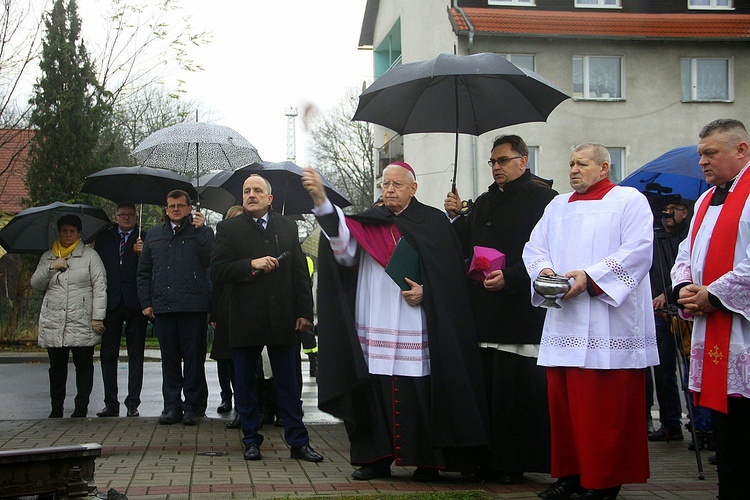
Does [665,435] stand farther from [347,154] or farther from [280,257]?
[347,154]

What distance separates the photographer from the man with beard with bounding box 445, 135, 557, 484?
697cm

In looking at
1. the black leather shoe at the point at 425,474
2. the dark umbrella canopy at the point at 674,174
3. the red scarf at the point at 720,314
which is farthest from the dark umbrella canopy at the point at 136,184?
the red scarf at the point at 720,314

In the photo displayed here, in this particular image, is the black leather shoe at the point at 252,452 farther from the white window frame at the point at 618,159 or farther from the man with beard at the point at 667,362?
the white window frame at the point at 618,159

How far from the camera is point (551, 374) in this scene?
6406 mm

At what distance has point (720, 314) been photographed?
17.8 ft

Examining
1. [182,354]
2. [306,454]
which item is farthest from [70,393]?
[306,454]

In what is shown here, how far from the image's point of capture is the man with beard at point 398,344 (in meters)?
6.98

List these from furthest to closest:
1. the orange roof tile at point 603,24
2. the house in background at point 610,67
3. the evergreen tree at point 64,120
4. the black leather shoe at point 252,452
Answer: the house in background at point 610,67 < the orange roof tile at point 603,24 < the evergreen tree at point 64,120 < the black leather shoe at point 252,452

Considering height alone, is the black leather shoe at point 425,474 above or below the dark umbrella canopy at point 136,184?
below

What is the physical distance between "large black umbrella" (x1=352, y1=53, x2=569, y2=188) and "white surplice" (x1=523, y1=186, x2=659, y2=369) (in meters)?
1.54

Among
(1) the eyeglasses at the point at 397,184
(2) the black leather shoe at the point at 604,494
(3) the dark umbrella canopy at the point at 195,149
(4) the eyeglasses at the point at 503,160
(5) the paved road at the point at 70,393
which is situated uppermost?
(3) the dark umbrella canopy at the point at 195,149

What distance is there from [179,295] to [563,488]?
4975mm

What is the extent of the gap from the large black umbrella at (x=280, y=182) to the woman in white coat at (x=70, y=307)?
1689 mm

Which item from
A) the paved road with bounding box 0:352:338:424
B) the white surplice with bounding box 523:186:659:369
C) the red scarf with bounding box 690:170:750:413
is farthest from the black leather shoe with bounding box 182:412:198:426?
the red scarf with bounding box 690:170:750:413
